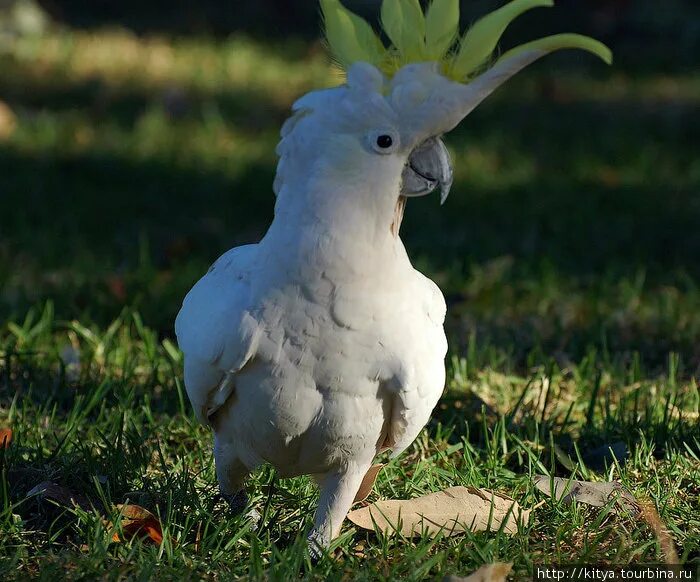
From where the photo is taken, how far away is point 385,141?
6.74 ft

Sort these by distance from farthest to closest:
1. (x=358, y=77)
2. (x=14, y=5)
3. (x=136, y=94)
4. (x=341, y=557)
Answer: (x=14, y=5) < (x=136, y=94) < (x=341, y=557) < (x=358, y=77)

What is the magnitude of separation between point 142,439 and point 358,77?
1.25m

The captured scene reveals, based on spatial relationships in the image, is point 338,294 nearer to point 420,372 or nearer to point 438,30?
point 420,372

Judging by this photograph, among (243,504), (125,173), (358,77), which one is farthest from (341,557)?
(125,173)

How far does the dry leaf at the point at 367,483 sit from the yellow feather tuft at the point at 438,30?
99 cm

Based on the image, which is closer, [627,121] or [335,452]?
[335,452]

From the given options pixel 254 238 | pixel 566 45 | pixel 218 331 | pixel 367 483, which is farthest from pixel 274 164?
pixel 566 45

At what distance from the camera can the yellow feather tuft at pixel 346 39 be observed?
215 centimetres

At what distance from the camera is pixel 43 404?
123 inches

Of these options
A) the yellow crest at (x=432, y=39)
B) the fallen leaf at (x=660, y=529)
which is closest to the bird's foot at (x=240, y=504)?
the fallen leaf at (x=660, y=529)

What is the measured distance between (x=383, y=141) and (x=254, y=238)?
283 centimetres

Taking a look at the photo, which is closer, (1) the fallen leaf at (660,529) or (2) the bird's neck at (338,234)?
(2) the bird's neck at (338,234)

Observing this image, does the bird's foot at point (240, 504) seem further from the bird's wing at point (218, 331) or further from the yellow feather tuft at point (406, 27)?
the yellow feather tuft at point (406, 27)

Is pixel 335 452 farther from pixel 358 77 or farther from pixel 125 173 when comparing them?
pixel 125 173
